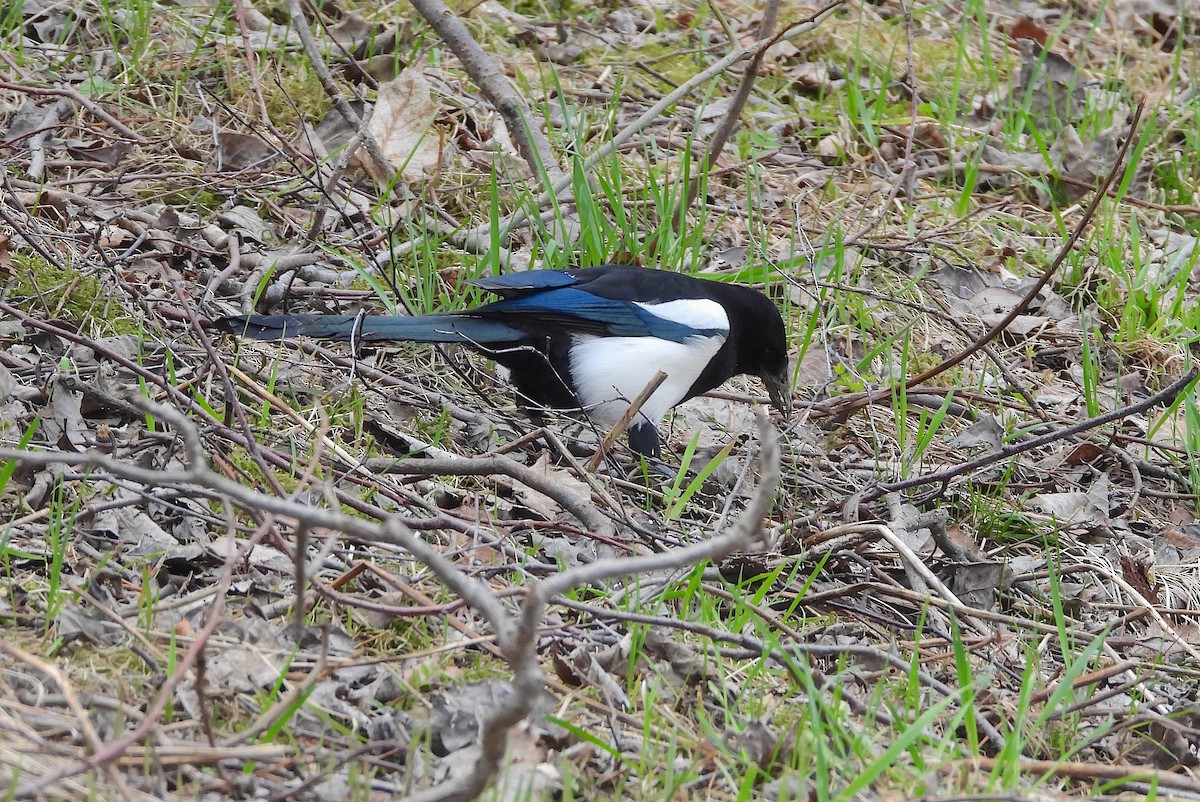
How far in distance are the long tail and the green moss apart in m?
0.28

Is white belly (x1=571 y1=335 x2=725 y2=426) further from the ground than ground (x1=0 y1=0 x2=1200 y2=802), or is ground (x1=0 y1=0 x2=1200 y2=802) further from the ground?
ground (x1=0 y1=0 x2=1200 y2=802)

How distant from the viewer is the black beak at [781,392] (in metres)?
3.41

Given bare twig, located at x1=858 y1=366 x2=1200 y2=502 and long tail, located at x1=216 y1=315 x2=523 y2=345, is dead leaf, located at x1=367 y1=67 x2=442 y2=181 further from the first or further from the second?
bare twig, located at x1=858 y1=366 x2=1200 y2=502

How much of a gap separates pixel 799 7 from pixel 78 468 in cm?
349

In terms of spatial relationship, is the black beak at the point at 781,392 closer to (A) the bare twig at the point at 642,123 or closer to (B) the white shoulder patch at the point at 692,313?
(B) the white shoulder patch at the point at 692,313

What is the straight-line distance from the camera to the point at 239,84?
157 inches

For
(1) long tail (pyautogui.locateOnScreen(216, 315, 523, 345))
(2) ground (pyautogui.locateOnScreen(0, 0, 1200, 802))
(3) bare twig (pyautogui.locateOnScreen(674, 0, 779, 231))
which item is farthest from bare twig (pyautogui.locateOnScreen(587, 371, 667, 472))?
(3) bare twig (pyautogui.locateOnScreen(674, 0, 779, 231))

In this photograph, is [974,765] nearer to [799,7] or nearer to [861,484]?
[861,484]

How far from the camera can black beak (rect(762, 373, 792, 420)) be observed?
11.2 ft

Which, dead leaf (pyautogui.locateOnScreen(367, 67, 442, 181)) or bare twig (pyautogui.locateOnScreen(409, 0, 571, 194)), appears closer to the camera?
bare twig (pyautogui.locateOnScreen(409, 0, 571, 194))

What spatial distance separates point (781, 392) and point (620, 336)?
0.44 meters

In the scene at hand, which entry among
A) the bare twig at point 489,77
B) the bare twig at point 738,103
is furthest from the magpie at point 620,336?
the bare twig at point 489,77

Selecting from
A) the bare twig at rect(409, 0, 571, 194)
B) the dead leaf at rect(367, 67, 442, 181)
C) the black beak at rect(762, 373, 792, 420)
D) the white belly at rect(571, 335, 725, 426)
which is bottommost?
the black beak at rect(762, 373, 792, 420)

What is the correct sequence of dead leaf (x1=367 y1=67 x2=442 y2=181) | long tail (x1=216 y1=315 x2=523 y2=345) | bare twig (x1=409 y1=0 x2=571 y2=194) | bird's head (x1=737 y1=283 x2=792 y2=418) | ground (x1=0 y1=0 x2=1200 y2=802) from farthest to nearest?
dead leaf (x1=367 y1=67 x2=442 y2=181)
bare twig (x1=409 y1=0 x2=571 y2=194)
bird's head (x1=737 y1=283 x2=792 y2=418)
long tail (x1=216 y1=315 x2=523 y2=345)
ground (x1=0 y1=0 x2=1200 y2=802)
